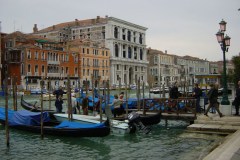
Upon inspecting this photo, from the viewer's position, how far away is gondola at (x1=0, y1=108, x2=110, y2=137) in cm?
832

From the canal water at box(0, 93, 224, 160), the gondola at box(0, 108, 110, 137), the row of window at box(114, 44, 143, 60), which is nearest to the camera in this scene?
the canal water at box(0, 93, 224, 160)

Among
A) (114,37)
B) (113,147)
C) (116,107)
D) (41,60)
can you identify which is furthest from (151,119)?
(114,37)

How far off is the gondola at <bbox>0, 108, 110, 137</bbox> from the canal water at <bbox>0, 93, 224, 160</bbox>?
17 cm

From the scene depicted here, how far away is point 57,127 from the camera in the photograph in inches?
349

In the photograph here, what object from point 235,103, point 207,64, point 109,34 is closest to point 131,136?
point 235,103

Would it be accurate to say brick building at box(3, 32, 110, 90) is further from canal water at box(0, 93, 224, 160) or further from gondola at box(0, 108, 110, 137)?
canal water at box(0, 93, 224, 160)

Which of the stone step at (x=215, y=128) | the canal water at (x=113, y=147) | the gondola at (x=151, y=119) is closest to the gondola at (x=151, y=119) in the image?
the gondola at (x=151, y=119)

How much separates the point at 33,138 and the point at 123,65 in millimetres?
41708

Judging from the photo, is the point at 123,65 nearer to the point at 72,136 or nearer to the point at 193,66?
the point at 193,66

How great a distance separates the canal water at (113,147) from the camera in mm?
6898

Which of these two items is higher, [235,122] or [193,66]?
[193,66]

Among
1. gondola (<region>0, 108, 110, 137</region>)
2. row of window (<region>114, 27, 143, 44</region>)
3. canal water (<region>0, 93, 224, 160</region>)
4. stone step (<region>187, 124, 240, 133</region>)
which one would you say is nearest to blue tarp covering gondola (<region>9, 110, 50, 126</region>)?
gondola (<region>0, 108, 110, 137</region>)

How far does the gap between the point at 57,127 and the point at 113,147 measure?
1.86 meters

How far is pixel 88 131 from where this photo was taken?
27.5ft
